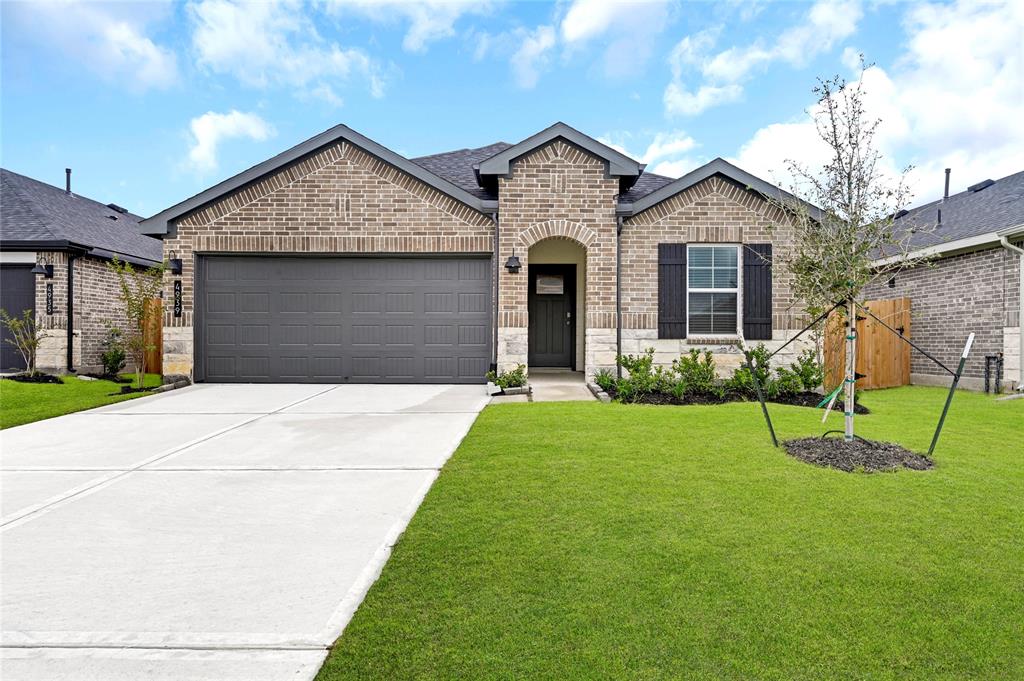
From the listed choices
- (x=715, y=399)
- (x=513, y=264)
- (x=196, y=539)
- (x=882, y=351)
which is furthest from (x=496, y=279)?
(x=882, y=351)

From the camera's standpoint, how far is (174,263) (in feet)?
33.8

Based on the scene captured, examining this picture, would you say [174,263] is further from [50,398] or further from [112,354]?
[112,354]

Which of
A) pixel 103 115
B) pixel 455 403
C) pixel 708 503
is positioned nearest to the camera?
pixel 708 503

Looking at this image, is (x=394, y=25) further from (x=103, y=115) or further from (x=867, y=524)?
(x=867, y=524)

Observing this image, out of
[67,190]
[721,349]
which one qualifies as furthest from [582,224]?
[67,190]

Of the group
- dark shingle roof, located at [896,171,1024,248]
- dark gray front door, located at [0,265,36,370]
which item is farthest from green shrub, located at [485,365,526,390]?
dark gray front door, located at [0,265,36,370]

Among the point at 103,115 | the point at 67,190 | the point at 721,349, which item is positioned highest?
the point at 103,115

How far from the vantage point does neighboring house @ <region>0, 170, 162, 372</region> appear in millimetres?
11984

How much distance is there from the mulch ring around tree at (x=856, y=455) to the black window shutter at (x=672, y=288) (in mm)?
4932

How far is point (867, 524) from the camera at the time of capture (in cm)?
323

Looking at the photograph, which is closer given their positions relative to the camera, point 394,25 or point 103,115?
point 394,25

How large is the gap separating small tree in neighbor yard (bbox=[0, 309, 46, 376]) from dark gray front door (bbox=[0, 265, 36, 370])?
0.15 meters

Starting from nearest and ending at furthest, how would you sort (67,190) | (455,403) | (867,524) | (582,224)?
(867,524), (455,403), (582,224), (67,190)

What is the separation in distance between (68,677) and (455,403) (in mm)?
6461
